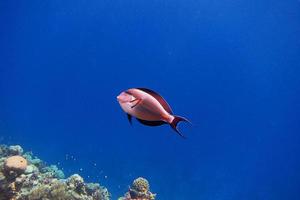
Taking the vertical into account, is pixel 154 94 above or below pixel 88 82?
below

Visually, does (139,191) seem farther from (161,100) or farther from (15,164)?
(161,100)

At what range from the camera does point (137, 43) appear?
34.8 metres

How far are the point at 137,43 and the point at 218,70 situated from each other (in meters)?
7.82

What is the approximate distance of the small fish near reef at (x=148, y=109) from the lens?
237cm

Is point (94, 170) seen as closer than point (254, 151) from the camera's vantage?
Yes

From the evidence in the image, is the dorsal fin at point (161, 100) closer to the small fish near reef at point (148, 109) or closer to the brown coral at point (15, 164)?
the small fish near reef at point (148, 109)

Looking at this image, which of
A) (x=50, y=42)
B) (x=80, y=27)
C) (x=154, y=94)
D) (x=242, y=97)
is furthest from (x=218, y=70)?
(x=154, y=94)

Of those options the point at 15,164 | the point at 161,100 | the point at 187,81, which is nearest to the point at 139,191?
the point at 15,164

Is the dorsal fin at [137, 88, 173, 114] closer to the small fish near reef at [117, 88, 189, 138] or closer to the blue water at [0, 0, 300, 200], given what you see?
the small fish near reef at [117, 88, 189, 138]

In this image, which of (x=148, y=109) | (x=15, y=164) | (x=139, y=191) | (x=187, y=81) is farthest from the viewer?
(x=187, y=81)

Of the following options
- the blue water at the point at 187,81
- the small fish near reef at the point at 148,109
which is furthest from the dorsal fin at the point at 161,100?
the blue water at the point at 187,81

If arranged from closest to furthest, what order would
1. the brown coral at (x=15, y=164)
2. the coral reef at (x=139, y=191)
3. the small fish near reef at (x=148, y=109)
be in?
the small fish near reef at (x=148, y=109), the brown coral at (x=15, y=164), the coral reef at (x=139, y=191)

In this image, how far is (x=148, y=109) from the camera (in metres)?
2.38

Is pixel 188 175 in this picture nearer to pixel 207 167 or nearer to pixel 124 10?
pixel 207 167
